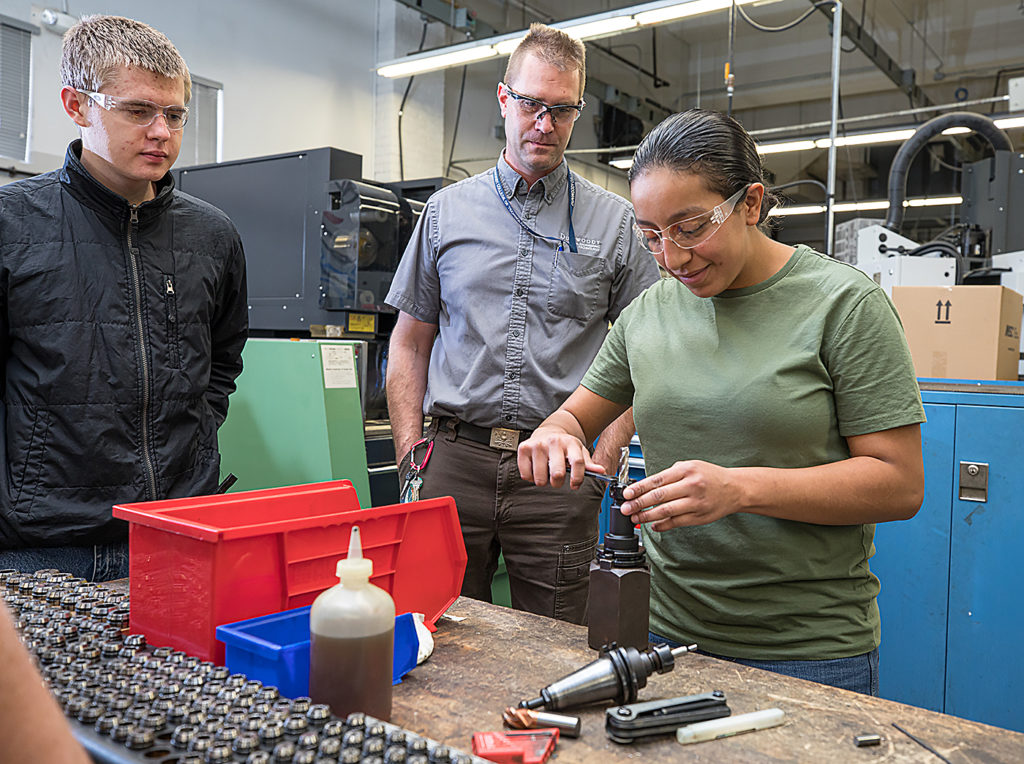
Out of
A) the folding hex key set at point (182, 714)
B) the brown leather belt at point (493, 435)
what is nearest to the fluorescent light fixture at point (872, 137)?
the brown leather belt at point (493, 435)

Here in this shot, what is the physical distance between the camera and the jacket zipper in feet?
4.83

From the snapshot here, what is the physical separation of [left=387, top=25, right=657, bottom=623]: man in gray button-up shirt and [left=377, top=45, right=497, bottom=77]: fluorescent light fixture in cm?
358

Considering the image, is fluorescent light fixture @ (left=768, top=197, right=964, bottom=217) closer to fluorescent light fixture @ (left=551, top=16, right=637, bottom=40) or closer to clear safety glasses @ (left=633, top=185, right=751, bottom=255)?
fluorescent light fixture @ (left=551, top=16, right=637, bottom=40)

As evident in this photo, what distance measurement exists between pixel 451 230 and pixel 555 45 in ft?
1.42

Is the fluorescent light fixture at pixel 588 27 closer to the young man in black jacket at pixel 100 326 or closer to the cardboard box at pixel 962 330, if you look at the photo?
the cardboard box at pixel 962 330

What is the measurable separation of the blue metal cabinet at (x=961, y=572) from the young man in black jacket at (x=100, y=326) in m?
1.85

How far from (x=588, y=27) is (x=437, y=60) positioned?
128cm

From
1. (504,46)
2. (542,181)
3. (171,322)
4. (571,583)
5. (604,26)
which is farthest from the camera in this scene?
(504,46)

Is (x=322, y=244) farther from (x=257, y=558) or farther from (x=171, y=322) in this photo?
(x=257, y=558)

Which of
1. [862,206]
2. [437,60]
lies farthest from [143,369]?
[862,206]

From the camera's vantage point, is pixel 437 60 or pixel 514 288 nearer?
pixel 514 288

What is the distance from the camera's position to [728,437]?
114cm

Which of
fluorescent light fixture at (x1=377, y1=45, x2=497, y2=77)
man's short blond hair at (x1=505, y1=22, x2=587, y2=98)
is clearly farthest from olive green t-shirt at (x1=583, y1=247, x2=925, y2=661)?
fluorescent light fixture at (x1=377, y1=45, x2=497, y2=77)

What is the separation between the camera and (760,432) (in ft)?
3.65
